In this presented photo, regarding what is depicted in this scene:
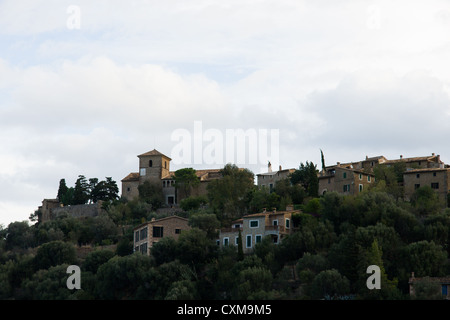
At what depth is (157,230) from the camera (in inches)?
3342

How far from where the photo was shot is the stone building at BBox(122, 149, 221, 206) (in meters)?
107

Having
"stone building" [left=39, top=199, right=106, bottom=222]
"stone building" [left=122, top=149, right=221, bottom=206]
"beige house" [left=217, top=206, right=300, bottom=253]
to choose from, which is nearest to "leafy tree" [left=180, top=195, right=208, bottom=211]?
"stone building" [left=122, top=149, right=221, bottom=206]

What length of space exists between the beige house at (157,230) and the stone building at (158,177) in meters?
20.0

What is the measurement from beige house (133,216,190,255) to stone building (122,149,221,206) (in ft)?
65.5

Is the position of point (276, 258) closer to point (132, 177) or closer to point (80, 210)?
point (80, 210)

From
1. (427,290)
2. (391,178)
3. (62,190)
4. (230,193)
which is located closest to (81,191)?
(62,190)

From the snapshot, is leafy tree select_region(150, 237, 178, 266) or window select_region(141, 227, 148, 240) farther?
window select_region(141, 227, 148, 240)

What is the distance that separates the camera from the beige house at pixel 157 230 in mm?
84250

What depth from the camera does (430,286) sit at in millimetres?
66125

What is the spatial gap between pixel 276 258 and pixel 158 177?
1411 inches

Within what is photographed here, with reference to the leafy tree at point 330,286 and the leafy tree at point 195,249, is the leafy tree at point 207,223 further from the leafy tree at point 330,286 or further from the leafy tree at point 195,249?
the leafy tree at point 330,286

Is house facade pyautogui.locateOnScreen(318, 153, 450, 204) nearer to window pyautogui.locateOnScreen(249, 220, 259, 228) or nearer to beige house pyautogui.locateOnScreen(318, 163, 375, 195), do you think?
beige house pyautogui.locateOnScreen(318, 163, 375, 195)

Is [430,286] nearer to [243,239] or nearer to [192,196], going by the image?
[243,239]

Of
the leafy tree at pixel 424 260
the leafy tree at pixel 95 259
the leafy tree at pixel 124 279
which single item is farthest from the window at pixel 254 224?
the leafy tree at pixel 424 260
